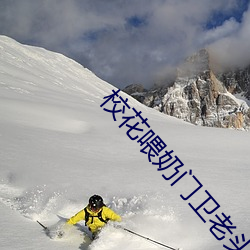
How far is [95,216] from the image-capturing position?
5750 mm

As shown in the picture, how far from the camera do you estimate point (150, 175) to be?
8.38 metres

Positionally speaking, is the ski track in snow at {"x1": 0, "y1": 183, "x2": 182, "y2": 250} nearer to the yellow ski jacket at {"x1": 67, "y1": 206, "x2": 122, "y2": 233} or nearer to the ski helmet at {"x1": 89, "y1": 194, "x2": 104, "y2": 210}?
the yellow ski jacket at {"x1": 67, "y1": 206, "x2": 122, "y2": 233}

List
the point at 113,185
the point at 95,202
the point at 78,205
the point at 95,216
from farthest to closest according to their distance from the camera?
1. the point at 113,185
2. the point at 78,205
3. the point at 95,216
4. the point at 95,202

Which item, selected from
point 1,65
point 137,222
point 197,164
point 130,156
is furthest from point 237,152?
point 1,65

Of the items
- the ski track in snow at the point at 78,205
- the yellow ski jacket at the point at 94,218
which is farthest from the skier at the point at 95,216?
the ski track in snow at the point at 78,205

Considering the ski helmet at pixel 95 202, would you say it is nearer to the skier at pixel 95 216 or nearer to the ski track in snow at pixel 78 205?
the skier at pixel 95 216

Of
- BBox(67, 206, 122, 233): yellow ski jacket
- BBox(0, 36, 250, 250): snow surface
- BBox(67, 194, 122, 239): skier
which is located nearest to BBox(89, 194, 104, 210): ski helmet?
BBox(67, 194, 122, 239): skier

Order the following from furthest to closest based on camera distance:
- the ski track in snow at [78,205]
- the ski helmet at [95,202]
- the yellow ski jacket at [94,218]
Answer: the yellow ski jacket at [94,218] → the ski helmet at [95,202] → the ski track in snow at [78,205]

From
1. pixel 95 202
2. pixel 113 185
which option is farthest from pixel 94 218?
pixel 113 185

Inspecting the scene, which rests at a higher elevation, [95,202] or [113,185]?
[113,185]

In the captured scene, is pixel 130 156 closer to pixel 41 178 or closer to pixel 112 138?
pixel 112 138

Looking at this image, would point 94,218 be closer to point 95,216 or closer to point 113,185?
point 95,216

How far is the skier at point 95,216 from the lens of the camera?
5.65 metres

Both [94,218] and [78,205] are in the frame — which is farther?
[78,205]
